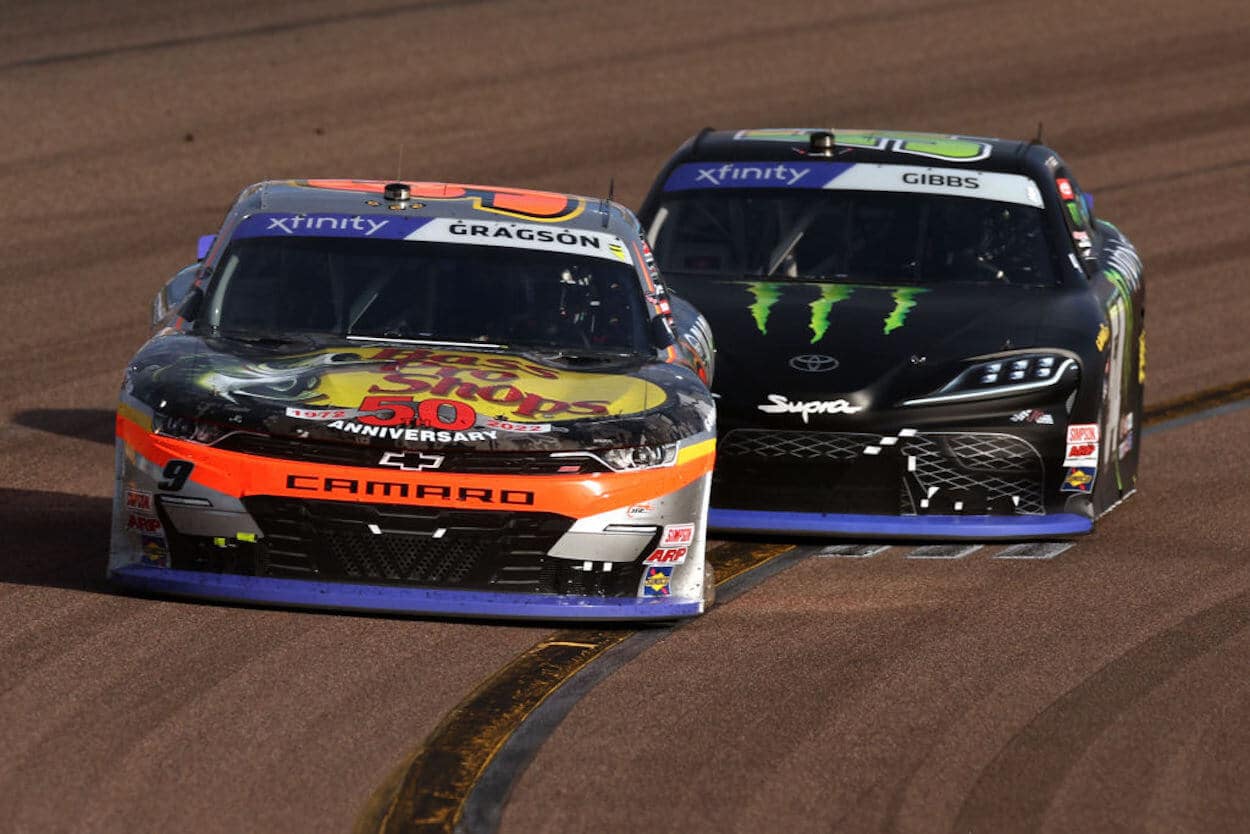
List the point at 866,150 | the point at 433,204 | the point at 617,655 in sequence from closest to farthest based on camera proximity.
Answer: the point at 617,655
the point at 433,204
the point at 866,150

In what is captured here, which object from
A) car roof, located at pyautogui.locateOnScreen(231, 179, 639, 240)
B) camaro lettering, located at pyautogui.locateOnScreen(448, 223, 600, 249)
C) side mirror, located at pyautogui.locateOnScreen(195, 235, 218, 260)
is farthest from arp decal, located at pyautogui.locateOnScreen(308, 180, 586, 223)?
side mirror, located at pyautogui.locateOnScreen(195, 235, 218, 260)

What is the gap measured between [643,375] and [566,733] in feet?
6.18

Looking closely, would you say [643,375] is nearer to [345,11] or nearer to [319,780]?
[319,780]

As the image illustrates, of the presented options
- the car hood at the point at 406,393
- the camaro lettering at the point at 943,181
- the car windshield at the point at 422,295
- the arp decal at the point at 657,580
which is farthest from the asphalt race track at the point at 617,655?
the camaro lettering at the point at 943,181

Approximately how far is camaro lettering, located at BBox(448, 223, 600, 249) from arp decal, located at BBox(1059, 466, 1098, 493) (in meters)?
2.07

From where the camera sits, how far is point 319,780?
6.42m

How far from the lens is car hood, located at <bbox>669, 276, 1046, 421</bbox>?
970cm

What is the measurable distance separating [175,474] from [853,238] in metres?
4.15

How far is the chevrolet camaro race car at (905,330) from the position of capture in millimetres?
9680

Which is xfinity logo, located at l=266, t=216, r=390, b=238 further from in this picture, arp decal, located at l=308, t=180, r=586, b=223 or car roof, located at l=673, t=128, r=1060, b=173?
car roof, located at l=673, t=128, r=1060, b=173

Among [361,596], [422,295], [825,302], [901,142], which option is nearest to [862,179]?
[901,142]

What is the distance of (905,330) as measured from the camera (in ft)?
33.1

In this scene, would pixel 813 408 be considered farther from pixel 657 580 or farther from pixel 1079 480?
pixel 657 580

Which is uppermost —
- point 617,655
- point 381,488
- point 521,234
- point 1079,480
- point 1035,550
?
point 521,234
